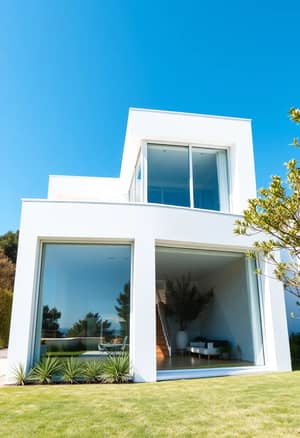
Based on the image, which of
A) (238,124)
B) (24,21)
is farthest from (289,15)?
(24,21)

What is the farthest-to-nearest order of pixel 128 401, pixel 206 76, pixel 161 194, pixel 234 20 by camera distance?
pixel 206 76
pixel 234 20
pixel 161 194
pixel 128 401

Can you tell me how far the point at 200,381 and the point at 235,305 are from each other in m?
4.72

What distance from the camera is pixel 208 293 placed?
15.6m

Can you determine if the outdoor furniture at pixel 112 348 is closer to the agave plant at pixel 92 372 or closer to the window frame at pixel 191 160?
the agave plant at pixel 92 372

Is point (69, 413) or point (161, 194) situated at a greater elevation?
point (161, 194)

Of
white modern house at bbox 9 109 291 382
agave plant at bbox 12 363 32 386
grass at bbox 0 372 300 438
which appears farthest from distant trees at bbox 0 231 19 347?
grass at bbox 0 372 300 438

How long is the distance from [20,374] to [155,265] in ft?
16.0

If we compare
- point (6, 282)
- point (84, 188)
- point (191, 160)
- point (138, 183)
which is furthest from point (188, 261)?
point (6, 282)

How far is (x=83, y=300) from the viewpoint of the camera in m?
9.49

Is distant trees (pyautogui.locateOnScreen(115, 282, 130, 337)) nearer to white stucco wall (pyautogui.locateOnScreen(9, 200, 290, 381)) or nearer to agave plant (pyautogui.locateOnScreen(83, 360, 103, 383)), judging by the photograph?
white stucco wall (pyautogui.locateOnScreen(9, 200, 290, 381))

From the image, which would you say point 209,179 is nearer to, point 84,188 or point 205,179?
point 205,179

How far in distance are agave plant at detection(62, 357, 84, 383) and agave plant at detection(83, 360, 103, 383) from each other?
0.13 m

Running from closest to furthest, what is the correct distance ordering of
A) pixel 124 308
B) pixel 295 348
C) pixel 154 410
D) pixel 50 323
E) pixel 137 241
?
pixel 154 410 → pixel 50 323 → pixel 124 308 → pixel 137 241 → pixel 295 348

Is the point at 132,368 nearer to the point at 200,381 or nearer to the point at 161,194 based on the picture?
the point at 200,381
